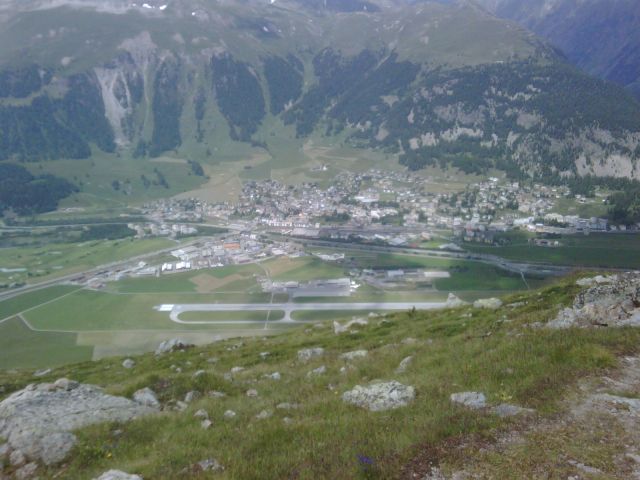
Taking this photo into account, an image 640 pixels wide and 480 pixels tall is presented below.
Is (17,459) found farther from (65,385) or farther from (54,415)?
(65,385)

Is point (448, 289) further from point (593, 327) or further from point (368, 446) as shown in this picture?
point (368, 446)

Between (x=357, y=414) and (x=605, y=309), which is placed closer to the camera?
(x=357, y=414)

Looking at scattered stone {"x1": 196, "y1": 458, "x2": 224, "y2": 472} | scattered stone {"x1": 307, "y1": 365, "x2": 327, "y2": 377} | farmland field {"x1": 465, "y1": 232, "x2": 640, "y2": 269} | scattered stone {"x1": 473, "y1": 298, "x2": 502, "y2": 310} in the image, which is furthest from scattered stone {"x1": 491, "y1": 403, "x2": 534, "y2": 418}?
farmland field {"x1": 465, "y1": 232, "x2": 640, "y2": 269}

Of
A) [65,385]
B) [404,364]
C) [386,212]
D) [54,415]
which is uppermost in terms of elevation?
[54,415]

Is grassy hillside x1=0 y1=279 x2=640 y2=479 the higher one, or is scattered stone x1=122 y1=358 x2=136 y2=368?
grassy hillside x1=0 y1=279 x2=640 y2=479

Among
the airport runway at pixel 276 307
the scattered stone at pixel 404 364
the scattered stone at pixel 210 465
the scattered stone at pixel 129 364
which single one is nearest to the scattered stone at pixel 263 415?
the scattered stone at pixel 210 465

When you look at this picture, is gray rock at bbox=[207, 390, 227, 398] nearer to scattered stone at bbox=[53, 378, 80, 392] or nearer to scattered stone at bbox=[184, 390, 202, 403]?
scattered stone at bbox=[184, 390, 202, 403]

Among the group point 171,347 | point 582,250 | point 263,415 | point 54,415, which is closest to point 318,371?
point 263,415
